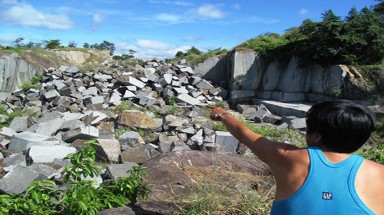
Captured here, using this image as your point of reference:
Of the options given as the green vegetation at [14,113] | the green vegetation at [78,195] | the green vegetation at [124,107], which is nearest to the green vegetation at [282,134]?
the green vegetation at [124,107]

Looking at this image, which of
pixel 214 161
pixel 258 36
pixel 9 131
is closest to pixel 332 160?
pixel 214 161

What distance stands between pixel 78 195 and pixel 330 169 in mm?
2136

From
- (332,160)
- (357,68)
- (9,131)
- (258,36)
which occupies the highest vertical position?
(258,36)

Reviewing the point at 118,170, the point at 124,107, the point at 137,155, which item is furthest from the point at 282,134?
the point at 124,107

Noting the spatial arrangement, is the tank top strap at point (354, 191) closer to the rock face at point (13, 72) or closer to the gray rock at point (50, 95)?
the gray rock at point (50, 95)

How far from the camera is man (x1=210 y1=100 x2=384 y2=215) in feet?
5.63

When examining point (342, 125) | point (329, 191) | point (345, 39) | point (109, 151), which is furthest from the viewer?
point (345, 39)

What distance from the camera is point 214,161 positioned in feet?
15.5

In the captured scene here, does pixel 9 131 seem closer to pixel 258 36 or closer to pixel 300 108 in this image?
pixel 300 108

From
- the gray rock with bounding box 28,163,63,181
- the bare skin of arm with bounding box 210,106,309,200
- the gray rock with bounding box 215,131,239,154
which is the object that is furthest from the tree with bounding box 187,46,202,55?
the bare skin of arm with bounding box 210,106,309,200

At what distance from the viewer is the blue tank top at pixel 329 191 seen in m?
1.71

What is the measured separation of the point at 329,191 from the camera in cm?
171

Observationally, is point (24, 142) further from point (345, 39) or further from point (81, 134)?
point (345, 39)

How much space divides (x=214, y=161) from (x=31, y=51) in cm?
1380
